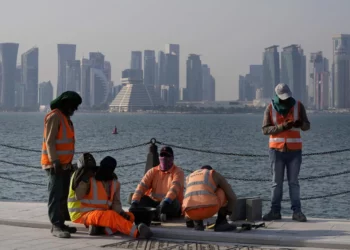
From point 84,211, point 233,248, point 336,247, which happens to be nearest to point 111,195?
point 84,211

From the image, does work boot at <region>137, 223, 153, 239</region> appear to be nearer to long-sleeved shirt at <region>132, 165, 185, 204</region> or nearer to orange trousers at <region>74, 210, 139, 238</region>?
orange trousers at <region>74, 210, 139, 238</region>

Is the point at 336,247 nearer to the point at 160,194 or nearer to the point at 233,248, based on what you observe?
the point at 233,248

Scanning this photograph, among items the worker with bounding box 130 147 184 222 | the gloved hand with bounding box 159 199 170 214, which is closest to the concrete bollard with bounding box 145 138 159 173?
the worker with bounding box 130 147 184 222

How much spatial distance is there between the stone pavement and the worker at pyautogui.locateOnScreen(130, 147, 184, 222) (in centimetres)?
30

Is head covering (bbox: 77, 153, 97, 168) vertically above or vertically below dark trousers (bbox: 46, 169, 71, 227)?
above

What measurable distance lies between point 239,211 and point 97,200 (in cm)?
206

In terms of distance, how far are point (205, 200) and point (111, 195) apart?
131cm

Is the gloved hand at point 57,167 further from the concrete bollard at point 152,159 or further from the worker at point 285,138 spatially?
the worker at point 285,138

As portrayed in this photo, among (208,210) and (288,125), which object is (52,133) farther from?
(288,125)

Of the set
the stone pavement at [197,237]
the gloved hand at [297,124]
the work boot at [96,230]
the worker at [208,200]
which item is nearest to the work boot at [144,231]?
the stone pavement at [197,237]

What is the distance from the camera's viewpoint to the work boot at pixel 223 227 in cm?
1120

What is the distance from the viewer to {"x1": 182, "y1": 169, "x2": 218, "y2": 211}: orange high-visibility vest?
11258 millimetres

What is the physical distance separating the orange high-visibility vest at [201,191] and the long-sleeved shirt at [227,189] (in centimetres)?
6

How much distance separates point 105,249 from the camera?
10.2m
